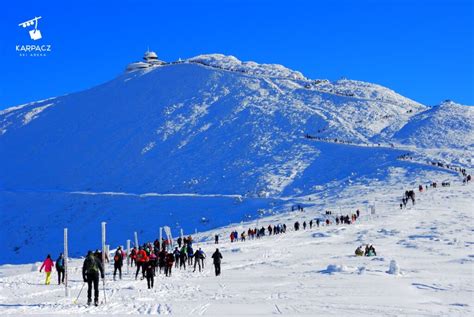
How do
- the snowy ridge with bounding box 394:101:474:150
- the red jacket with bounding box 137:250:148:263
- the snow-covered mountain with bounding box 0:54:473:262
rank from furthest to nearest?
the snowy ridge with bounding box 394:101:474:150
the snow-covered mountain with bounding box 0:54:473:262
the red jacket with bounding box 137:250:148:263

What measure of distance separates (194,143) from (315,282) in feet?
243

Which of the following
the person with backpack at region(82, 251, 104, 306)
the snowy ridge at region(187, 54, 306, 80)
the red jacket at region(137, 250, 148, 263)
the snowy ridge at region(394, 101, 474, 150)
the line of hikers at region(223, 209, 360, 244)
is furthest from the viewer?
the snowy ridge at region(187, 54, 306, 80)

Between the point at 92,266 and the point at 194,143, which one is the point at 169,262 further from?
the point at 194,143

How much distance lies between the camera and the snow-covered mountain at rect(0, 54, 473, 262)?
227ft

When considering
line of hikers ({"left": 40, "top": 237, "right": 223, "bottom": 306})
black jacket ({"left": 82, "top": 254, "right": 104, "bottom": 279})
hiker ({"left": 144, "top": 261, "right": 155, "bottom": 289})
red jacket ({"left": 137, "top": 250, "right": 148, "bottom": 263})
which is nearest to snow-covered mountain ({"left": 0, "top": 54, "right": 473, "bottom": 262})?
line of hikers ({"left": 40, "top": 237, "right": 223, "bottom": 306})

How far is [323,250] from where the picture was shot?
29.6 meters

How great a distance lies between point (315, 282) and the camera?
700 inches

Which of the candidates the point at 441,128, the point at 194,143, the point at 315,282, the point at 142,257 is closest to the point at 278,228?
the point at 142,257

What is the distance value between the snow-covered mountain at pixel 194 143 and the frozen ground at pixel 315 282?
913 inches

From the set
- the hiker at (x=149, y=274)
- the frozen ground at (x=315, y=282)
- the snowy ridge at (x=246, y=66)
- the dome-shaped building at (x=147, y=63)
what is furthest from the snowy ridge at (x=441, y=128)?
the hiker at (x=149, y=274)

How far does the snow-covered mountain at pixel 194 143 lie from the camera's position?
227ft

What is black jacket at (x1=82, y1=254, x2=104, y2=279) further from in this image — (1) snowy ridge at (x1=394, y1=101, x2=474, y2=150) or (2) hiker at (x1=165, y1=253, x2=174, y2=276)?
(1) snowy ridge at (x1=394, y1=101, x2=474, y2=150)

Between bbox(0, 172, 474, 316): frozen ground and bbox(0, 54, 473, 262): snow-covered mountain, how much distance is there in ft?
76.1

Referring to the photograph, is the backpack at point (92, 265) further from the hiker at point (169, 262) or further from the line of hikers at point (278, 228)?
the line of hikers at point (278, 228)
